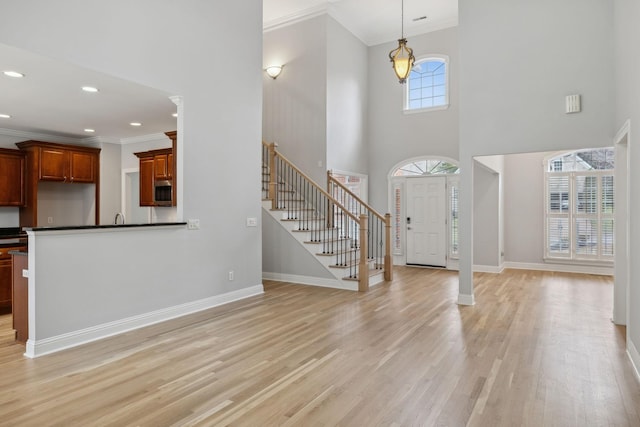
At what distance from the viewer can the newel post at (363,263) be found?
6195 millimetres

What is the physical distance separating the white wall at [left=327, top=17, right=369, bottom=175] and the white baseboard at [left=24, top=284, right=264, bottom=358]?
393 cm

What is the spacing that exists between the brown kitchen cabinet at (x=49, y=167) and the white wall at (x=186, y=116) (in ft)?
11.4

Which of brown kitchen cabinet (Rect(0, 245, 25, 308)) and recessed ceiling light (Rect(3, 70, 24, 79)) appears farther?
brown kitchen cabinet (Rect(0, 245, 25, 308))

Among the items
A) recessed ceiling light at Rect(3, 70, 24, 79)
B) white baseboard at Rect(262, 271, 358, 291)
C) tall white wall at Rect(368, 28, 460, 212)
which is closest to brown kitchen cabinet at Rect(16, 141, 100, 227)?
recessed ceiling light at Rect(3, 70, 24, 79)

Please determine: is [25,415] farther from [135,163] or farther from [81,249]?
[135,163]

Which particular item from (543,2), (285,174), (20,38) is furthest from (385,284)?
(20,38)

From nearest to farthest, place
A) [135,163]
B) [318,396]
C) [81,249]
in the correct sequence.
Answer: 1. [318,396]
2. [81,249]
3. [135,163]

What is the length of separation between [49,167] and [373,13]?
270 inches

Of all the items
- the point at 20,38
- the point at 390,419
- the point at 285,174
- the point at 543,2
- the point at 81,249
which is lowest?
the point at 390,419

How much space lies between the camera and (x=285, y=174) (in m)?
8.02

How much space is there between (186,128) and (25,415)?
3.22 metres

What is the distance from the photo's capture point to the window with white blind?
7906 mm

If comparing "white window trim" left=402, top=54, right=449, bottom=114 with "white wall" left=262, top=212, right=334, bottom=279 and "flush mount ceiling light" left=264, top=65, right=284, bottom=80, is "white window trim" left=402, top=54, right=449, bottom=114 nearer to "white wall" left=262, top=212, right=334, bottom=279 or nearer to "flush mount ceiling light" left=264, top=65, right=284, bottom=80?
"flush mount ceiling light" left=264, top=65, right=284, bottom=80

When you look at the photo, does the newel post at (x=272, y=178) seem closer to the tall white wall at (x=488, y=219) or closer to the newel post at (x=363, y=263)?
the newel post at (x=363, y=263)
